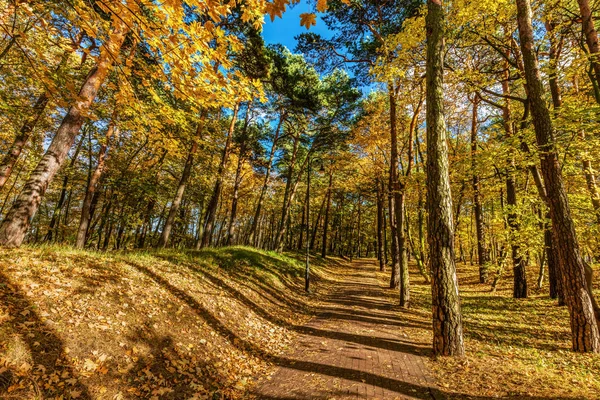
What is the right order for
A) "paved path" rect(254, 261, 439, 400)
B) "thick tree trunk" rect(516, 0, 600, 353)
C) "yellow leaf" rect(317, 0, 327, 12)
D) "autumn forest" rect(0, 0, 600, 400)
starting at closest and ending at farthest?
"yellow leaf" rect(317, 0, 327, 12) → "autumn forest" rect(0, 0, 600, 400) → "paved path" rect(254, 261, 439, 400) → "thick tree trunk" rect(516, 0, 600, 353)

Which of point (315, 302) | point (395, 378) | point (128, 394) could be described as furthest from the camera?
point (315, 302)

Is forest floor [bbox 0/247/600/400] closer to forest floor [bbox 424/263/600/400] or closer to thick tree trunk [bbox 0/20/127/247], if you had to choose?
forest floor [bbox 424/263/600/400]

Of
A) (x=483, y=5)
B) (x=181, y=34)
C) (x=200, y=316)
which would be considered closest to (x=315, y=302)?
(x=200, y=316)

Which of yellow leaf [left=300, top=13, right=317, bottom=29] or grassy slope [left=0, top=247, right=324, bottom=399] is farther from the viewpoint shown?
grassy slope [left=0, top=247, right=324, bottom=399]

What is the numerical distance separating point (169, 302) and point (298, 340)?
3578 mm

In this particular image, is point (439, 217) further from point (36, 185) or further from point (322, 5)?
point (36, 185)

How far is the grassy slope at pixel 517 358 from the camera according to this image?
14.0 ft

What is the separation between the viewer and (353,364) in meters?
5.54

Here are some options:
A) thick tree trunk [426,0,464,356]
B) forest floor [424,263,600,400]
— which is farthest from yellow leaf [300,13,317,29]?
forest floor [424,263,600,400]

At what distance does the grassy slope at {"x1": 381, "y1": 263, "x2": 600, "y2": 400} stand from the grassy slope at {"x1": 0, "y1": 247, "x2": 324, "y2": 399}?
3.94 meters

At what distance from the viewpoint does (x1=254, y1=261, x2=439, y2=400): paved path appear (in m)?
4.50

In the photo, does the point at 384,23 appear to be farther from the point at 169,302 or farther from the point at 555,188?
the point at 169,302

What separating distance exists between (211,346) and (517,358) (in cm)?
675

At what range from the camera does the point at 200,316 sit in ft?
20.9
